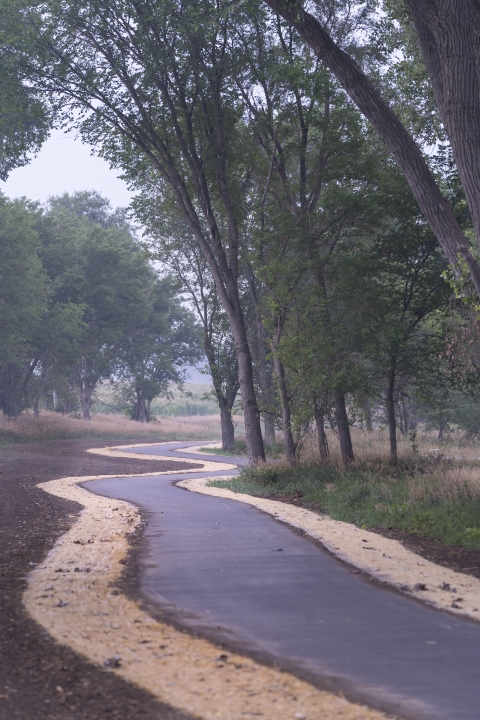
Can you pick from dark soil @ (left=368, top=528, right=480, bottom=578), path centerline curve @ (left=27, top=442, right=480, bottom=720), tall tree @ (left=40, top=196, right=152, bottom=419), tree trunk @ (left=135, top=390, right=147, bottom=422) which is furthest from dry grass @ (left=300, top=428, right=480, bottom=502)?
tree trunk @ (left=135, top=390, right=147, bottom=422)

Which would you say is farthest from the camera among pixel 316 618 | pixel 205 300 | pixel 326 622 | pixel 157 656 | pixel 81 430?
pixel 81 430

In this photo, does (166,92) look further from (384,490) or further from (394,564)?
(394,564)

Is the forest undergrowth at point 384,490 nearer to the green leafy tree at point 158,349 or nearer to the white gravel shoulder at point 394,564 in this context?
the white gravel shoulder at point 394,564

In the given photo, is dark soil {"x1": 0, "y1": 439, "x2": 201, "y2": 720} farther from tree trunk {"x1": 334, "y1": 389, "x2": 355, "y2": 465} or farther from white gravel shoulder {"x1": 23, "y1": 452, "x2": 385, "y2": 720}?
tree trunk {"x1": 334, "y1": 389, "x2": 355, "y2": 465}

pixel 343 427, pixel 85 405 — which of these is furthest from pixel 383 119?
pixel 85 405

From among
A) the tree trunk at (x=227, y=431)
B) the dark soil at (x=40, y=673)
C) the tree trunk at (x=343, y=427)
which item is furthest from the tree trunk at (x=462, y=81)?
the tree trunk at (x=227, y=431)

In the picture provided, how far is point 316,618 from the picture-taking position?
6.43 metres

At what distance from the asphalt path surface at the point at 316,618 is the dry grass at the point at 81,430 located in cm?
3263

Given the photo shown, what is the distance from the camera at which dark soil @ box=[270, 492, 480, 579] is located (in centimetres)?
897

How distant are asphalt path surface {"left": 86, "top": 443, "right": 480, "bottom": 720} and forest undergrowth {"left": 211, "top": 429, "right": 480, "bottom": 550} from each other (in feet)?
7.54

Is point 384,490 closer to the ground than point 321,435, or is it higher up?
closer to the ground

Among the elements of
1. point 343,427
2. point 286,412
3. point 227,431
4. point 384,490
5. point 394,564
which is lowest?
point 394,564

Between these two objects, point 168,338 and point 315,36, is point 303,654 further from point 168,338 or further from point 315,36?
point 168,338

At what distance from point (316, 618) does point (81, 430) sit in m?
44.4
